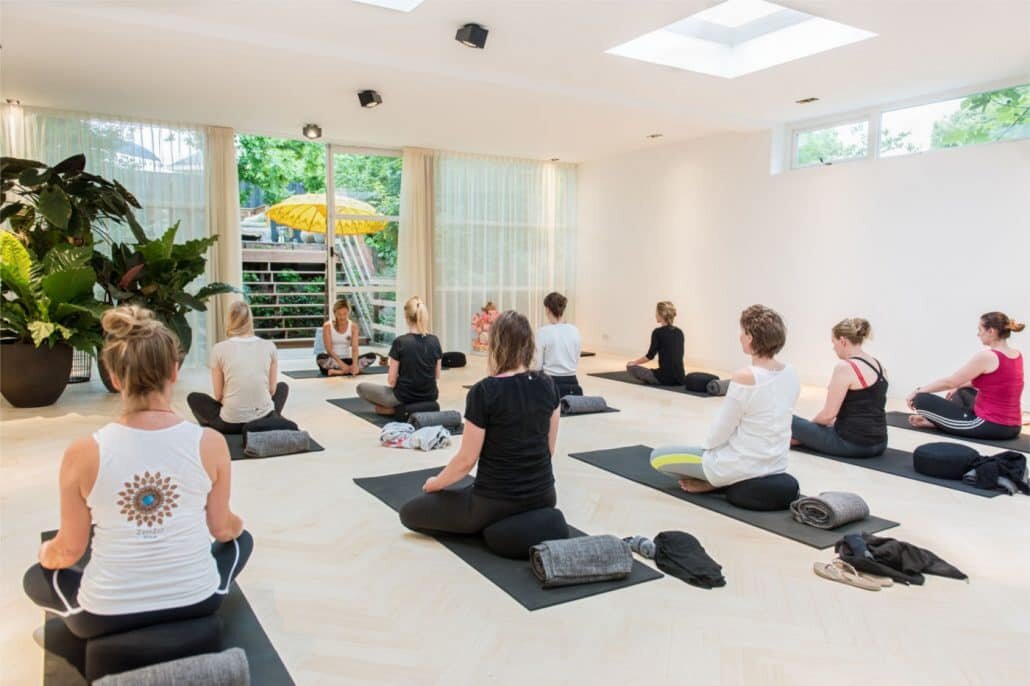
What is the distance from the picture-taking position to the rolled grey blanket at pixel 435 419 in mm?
4770

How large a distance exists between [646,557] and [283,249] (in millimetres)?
9623

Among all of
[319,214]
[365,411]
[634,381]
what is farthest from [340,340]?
[634,381]

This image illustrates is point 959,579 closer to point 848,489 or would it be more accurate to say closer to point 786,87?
point 848,489

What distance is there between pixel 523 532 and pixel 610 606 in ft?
1.45

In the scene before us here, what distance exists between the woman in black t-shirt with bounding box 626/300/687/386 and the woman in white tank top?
5.32m

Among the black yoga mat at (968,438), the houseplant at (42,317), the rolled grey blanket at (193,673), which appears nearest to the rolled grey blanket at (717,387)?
the black yoga mat at (968,438)

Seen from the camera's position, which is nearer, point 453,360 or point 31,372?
point 31,372

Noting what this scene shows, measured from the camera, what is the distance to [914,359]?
21.1 feet

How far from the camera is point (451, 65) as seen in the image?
5520mm

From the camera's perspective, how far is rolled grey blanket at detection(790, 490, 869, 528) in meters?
3.10

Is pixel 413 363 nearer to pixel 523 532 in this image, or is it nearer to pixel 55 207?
pixel 523 532

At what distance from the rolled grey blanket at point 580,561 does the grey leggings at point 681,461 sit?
108 centimetres

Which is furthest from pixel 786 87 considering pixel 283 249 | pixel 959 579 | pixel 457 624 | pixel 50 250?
pixel 283 249

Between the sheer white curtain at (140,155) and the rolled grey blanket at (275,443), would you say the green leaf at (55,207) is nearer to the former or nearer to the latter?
the sheer white curtain at (140,155)
